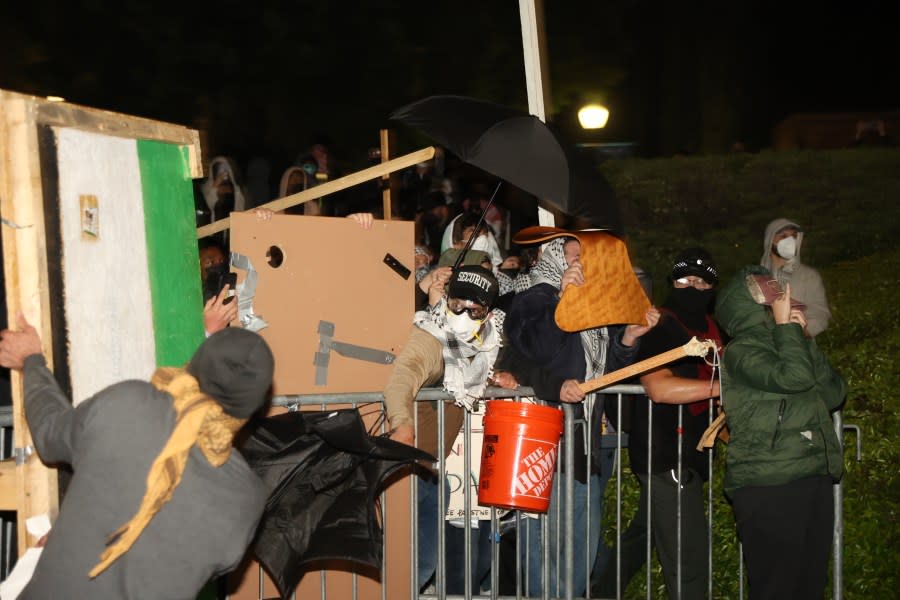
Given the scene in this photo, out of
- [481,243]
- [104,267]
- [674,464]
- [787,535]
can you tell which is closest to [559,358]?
[674,464]

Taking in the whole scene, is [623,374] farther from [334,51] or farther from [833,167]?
[833,167]

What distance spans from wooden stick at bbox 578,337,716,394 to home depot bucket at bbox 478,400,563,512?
13.5 inches

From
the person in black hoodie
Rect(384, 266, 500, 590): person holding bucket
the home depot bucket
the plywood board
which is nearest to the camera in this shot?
the home depot bucket

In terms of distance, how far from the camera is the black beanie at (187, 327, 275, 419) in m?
3.61

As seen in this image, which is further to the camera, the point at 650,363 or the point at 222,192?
the point at 222,192

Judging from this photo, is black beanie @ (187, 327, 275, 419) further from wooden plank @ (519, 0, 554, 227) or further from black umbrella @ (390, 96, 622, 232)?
wooden plank @ (519, 0, 554, 227)

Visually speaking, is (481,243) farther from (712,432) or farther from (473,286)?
(712,432)

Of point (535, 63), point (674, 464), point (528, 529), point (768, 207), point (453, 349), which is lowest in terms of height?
point (528, 529)

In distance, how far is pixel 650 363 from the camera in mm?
5641

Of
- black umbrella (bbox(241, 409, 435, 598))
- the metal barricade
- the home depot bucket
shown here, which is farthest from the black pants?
black umbrella (bbox(241, 409, 435, 598))

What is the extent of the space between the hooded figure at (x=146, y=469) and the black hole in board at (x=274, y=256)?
1.89 meters

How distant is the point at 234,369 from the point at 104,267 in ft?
2.72

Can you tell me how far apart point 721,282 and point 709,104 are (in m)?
4.10

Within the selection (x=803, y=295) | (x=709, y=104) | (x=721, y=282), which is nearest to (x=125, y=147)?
(x=803, y=295)
